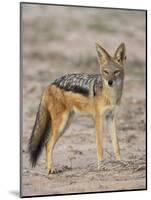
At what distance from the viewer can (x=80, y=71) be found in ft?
16.8

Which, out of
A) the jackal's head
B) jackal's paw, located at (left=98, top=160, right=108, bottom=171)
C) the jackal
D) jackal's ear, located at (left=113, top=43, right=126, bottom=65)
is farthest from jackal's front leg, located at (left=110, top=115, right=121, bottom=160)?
jackal's ear, located at (left=113, top=43, right=126, bottom=65)

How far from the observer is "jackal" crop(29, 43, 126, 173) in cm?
501

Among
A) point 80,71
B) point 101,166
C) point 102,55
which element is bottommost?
point 101,166

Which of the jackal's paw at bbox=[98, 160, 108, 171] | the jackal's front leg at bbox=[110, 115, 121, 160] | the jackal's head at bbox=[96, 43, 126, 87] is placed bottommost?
the jackal's paw at bbox=[98, 160, 108, 171]

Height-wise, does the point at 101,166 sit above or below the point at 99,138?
below

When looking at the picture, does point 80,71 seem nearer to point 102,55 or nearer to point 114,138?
point 102,55

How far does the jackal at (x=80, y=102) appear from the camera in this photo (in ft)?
16.4

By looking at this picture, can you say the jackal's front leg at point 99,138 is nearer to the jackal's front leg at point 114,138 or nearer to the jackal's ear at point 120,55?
the jackal's front leg at point 114,138

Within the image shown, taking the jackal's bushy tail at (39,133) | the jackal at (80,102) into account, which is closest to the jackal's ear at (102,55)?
the jackal at (80,102)

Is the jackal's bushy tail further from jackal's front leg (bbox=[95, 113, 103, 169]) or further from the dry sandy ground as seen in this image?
jackal's front leg (bbox=[95, 113, 103, 169])

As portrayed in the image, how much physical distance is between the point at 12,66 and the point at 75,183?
38.1 inches

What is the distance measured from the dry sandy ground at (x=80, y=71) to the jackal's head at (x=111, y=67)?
5cm

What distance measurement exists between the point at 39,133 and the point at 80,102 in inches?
14.8

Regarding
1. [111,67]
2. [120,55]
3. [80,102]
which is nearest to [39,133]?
[80,102]
